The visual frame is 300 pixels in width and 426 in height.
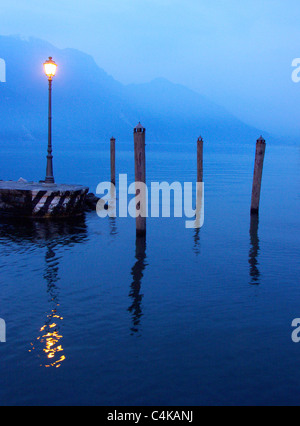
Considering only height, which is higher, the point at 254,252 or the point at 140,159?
the point at 140,159

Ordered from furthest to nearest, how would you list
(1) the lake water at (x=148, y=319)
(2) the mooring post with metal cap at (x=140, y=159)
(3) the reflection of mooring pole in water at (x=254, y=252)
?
(2) the mooring post with metal cap at (x=140, y=159) < (3) the reflection of mooring pole in water at (x=254, y=252) < (1) the lake water at (x=148, y=319)

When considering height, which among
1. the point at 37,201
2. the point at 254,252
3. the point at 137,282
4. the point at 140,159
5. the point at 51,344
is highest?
the point at 140,159

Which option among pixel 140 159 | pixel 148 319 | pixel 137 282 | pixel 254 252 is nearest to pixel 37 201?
pixel 140 159

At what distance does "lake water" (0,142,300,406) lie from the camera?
5.41 m

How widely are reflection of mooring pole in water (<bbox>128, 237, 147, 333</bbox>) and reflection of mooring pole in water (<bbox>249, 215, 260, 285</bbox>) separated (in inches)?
92.5

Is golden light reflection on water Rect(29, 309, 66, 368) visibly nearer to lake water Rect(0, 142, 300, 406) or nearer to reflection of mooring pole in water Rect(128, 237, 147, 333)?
lake water Rect(0, 142, 300, 406)

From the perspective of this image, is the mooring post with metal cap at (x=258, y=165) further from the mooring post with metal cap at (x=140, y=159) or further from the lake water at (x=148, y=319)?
the mooring post with metal cap at (x=140, y=159)

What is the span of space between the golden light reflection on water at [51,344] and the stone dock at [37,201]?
877cm

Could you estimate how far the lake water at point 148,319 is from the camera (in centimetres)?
541

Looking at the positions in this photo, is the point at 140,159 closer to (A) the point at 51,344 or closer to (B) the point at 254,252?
(B) the point at 254,252

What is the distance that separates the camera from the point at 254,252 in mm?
12000

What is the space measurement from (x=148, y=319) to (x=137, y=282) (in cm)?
197

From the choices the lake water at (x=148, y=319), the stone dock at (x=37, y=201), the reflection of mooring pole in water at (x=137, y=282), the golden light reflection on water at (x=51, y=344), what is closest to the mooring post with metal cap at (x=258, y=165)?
the lake water at (x=148, y=319)
